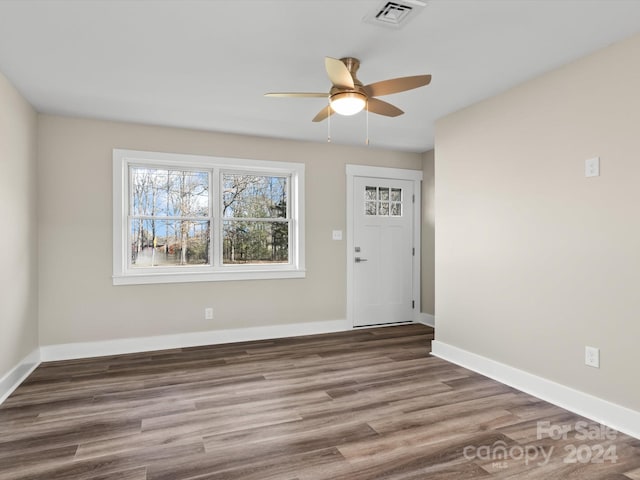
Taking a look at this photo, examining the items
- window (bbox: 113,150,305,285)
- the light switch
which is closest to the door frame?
window (bbox: 113,150,305,285)

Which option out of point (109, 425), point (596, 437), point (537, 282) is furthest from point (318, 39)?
point (596, 437)

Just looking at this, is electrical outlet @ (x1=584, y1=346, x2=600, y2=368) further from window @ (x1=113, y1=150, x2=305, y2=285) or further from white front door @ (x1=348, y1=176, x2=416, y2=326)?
window @ (x1=113, y1=150, x2=305, y2=285)

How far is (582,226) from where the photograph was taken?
2.76 meters

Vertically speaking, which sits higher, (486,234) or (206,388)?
(486,234)

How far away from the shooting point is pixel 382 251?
5.51 m

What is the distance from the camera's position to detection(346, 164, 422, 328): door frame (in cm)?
529

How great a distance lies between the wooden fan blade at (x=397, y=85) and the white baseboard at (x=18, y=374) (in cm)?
340

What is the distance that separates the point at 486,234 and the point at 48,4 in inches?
136

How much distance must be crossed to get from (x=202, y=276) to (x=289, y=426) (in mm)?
2379

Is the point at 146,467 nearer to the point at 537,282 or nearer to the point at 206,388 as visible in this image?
the point at 206,388

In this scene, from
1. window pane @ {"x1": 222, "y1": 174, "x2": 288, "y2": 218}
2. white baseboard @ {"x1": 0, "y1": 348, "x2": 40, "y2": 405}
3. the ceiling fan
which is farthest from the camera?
window pane @ {"x1": 222, "y1": 174, "x2": 288, "y2": 218}

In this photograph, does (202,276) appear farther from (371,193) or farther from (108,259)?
(371,193)

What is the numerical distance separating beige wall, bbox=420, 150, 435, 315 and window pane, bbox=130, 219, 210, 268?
299cm

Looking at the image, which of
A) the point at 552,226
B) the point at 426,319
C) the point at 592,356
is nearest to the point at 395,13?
the point at 552,226
